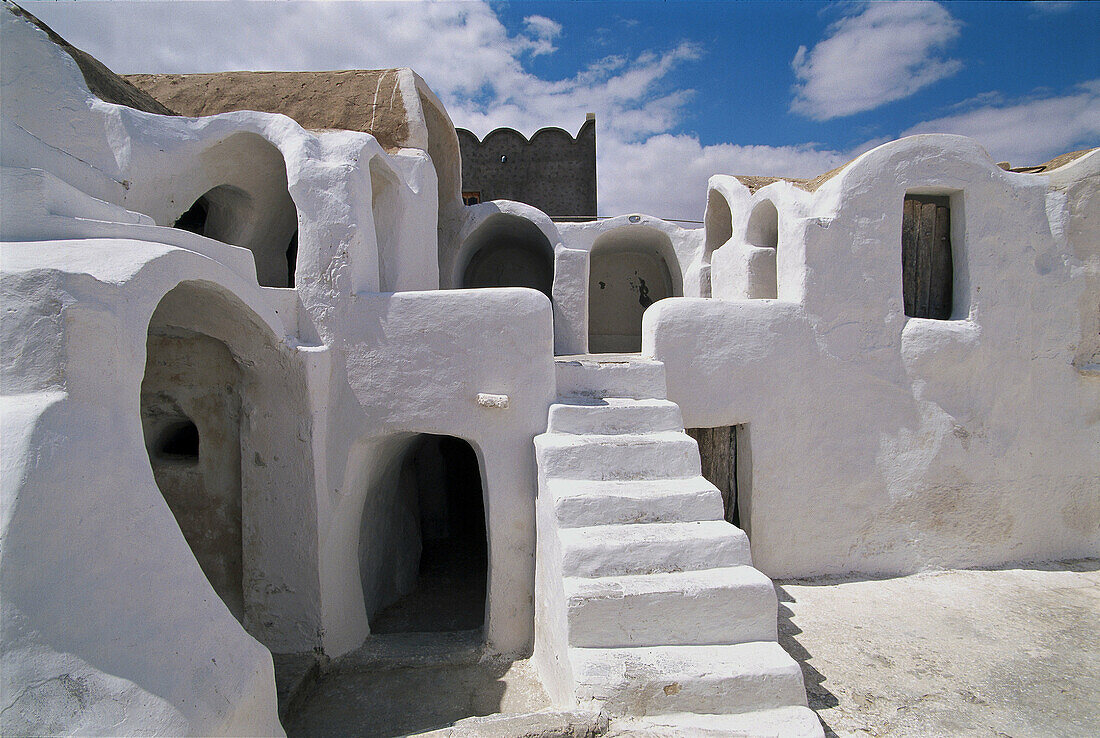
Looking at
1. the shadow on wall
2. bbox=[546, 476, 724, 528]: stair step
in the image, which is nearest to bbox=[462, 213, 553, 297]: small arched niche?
the shadow on wall

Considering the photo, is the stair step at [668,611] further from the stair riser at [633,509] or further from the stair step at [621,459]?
the stair step at [621,459]

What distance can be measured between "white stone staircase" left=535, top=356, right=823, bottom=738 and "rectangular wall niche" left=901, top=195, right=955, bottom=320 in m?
3.86

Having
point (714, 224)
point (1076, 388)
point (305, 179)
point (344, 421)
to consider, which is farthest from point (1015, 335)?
point (305, 179)

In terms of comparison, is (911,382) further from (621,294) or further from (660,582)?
(621,294)

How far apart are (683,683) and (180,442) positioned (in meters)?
5.13

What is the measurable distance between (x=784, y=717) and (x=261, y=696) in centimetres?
267

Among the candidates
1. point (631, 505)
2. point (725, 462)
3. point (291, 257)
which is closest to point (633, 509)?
point (631, 505)

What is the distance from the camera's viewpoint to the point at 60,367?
256 centimetres

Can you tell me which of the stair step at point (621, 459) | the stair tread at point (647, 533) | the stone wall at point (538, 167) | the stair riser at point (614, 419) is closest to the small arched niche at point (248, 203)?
the stair riser at point (614, 419)

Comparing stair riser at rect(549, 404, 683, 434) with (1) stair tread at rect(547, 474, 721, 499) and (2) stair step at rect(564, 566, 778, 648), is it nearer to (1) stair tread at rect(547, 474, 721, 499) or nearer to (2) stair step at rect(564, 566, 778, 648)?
(1) stair tread at rect(547, 474, 721, 499)

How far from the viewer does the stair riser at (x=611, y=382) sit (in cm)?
531

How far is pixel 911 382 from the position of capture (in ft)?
20.4

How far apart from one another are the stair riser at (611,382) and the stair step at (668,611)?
2.00m

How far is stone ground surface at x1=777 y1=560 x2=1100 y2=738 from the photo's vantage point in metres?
4.10
